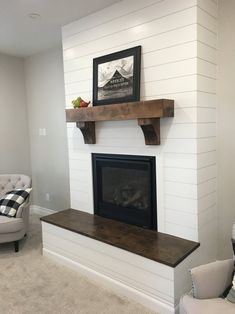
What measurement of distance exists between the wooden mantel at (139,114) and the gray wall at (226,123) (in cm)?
50

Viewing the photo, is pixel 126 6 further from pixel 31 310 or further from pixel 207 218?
pixel 31 310

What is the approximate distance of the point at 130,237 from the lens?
2.55 meters

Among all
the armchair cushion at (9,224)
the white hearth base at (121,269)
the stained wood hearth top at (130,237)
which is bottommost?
the white hearth base at (121,269)

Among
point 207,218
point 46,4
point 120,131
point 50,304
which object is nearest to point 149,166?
point 120,131

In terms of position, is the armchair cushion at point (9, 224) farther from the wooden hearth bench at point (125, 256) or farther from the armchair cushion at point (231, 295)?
the armchair cushion at point (231, 295)

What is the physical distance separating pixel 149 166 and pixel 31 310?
157cm

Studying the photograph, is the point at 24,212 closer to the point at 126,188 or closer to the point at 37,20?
the point at 126,188

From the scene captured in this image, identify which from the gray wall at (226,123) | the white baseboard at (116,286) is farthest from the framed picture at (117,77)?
the white baseboard at (116,286)

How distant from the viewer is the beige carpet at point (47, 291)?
2211mm

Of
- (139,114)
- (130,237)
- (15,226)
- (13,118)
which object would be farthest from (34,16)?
(130,237)

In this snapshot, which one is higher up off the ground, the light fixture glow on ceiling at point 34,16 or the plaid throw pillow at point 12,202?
the light fixture glow on ceiling at point 34,16

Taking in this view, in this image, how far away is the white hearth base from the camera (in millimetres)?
2115

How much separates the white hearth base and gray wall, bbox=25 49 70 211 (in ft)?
4.17

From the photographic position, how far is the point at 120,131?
2875mm
